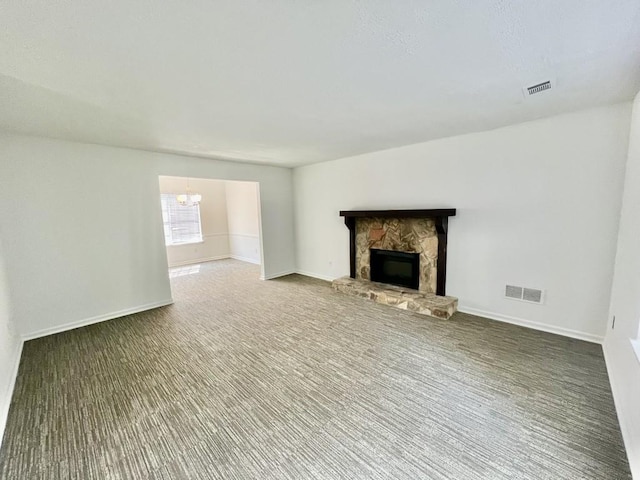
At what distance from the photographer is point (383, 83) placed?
78.9 inches

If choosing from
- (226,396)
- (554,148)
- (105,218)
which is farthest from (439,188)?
(105,218)

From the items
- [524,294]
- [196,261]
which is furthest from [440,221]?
[196,261]

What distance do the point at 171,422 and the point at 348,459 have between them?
1.29 metres

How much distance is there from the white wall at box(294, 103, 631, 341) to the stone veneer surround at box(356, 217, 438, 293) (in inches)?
9.9

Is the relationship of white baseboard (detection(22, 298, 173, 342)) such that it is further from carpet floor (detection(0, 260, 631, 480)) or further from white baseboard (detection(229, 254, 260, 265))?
white baseboard (detection(229, 254, 260, 265))

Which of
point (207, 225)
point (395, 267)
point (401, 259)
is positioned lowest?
point (395, 267)

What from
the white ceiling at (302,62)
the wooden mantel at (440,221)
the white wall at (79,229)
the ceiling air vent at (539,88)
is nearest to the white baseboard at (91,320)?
the white wall at (79,229)

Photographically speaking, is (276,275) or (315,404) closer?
(315,404)

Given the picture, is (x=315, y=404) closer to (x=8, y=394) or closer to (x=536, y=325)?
(x=8, y=394)

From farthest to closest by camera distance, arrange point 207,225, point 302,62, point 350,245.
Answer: point 207,225 → point 350,245 → point 302,62

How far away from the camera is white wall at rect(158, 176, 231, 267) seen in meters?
7.42

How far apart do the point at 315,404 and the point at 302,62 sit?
245 cm

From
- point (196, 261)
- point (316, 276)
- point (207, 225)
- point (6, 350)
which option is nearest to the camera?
point (6, 350)

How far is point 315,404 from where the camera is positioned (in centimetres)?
204
